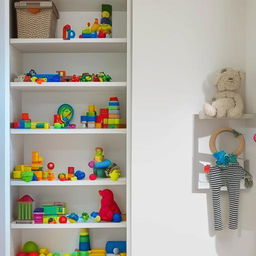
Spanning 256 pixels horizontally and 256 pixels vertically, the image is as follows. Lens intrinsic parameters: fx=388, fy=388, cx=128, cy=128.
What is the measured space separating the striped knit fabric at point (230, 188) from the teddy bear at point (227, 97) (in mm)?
287

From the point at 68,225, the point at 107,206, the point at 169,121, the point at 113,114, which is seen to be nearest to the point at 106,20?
the point at 113,114

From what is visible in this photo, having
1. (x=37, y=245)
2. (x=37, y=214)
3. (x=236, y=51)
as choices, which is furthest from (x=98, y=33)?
(x=37, y=245)

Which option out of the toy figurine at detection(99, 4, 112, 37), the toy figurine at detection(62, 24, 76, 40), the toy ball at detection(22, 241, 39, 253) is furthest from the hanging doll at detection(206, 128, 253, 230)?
the toy ball at detection(22, 241, 39, 253)

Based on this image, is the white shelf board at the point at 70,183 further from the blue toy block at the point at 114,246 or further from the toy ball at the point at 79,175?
the blue toy block at the point at 114,246

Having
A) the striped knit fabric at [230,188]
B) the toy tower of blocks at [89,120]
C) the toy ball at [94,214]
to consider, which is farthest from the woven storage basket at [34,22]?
the striped knit fabric at [230,188]

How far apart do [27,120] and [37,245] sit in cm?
82

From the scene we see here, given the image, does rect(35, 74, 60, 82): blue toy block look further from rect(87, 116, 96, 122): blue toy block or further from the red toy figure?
the red toy figure

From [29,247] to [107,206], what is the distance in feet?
1.83

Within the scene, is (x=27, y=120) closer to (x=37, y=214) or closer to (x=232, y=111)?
(x=37, y=214)

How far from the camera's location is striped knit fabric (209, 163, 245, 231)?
2057 mm

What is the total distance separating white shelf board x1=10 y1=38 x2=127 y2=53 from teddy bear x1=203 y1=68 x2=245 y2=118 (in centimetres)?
61

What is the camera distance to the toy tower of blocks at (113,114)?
2.35 m

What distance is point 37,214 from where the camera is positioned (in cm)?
231

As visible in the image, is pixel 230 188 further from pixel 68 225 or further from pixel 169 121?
pixel 68 225
